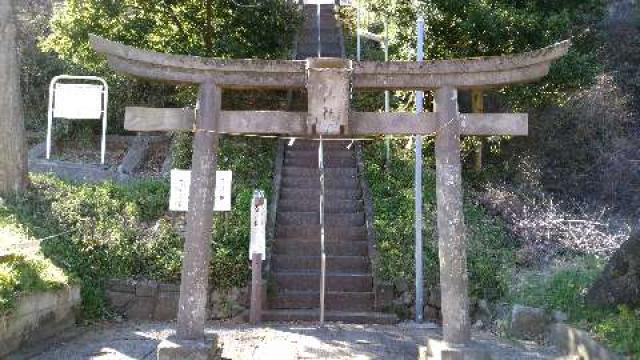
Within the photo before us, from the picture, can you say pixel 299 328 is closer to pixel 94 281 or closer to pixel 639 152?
pixel 94 281

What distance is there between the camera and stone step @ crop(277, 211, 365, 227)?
11.3 metres

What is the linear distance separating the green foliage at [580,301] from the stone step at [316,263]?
2432 millimetres

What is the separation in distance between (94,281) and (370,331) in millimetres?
4090

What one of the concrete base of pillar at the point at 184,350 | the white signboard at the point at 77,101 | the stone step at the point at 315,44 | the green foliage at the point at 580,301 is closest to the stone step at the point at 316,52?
the stone step at the point at 315,44

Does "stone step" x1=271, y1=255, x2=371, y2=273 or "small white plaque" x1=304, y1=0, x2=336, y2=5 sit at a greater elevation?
"small white plaque" x1=304, y1=0, x2=336, y2=5

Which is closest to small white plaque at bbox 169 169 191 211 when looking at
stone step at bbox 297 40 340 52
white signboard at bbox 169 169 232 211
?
white signboard at bbox 169 169 232 211

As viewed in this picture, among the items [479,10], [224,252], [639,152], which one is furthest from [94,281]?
[639,152]

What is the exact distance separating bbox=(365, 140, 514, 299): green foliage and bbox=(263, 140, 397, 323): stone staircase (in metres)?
0.33

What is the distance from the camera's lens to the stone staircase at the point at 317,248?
32.0 ft

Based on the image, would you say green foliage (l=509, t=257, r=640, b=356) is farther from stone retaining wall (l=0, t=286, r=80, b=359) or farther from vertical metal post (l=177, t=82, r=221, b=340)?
stone retaining wall (l=0, t=286, r=80, b=359)

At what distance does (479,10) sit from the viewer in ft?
37.7

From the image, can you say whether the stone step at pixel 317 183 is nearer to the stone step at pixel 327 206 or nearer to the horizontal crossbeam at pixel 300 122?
the stone step at pixel 327 206

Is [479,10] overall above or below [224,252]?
above

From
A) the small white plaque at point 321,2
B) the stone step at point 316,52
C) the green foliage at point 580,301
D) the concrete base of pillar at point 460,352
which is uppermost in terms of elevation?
the small white plaque at point 321,2
